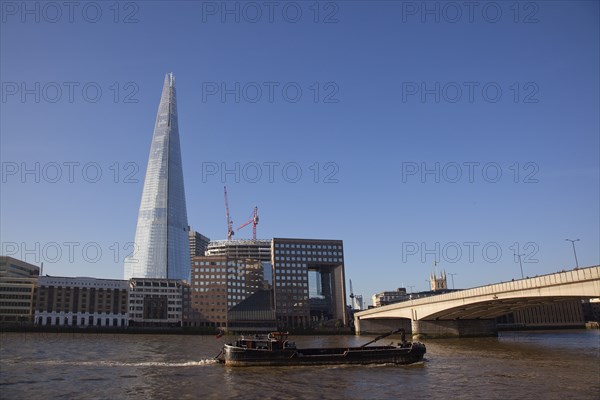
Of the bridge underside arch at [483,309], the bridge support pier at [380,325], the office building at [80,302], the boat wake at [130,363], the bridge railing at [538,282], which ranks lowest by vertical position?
the boat wake at [130,363]

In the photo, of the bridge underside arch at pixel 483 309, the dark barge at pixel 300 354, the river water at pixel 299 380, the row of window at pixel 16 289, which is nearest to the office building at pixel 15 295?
the row of window at pixel 16 289

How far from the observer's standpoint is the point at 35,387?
38.3 metres

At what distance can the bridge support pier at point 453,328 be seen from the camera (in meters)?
108

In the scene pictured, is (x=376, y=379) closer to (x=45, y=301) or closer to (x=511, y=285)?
(x=511, y=285)

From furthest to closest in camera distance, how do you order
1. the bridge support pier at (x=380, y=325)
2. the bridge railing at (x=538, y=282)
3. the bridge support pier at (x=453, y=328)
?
the bridge support pier at (x=380, y=325)
the bridge support pier at (x=453, y=328)
the bridge railing at (x=538, y=282)

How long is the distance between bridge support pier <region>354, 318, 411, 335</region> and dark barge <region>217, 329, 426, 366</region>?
312ft

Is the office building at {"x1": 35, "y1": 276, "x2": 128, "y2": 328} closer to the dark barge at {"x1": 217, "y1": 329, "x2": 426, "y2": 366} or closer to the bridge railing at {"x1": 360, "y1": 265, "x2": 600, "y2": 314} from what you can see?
the bridge railing at {"x1": 360, "y1": 265, "x2": 600, "y2": 314}

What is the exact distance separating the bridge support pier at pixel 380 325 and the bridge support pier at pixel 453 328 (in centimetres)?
3814

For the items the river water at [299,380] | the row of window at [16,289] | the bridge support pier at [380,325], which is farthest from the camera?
the row of window at [16,289]

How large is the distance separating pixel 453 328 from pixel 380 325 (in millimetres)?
47354

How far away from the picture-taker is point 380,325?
510 ft

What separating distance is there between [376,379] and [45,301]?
169m

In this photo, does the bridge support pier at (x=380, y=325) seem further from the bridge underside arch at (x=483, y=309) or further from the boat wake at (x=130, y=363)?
the boat wake at (x=130, y=363)

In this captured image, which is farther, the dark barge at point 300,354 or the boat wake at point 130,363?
the dark barge at point 300,354
